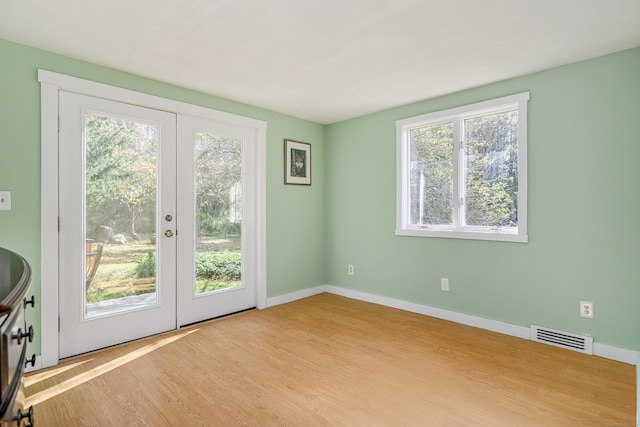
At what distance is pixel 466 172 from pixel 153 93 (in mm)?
3068

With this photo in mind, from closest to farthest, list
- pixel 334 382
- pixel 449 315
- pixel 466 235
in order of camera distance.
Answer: pixel 334 382, pixel 466 235, pixel 449 315

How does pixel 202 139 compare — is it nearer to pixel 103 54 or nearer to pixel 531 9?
pixel 103 54

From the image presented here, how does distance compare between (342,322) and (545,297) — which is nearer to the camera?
(545,297)

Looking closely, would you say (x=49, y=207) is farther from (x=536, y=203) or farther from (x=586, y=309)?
(x=586, y=309)

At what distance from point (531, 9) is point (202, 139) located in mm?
2849

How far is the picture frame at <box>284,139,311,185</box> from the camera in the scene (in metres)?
4.16

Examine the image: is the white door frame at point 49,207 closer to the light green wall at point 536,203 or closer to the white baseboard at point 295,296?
the light green wall at point 536,203

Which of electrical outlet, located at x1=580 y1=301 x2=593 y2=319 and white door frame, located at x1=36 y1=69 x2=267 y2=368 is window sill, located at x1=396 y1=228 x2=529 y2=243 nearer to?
electrical outlet, located at x1=580 y1=301 x2=593 y2=319

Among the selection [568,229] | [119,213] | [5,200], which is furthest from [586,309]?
[5,200]

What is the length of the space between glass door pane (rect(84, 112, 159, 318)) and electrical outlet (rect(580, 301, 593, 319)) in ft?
11.9

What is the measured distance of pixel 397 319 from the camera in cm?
350

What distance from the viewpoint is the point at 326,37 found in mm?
2289

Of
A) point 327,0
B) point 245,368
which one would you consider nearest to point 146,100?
point 327,0

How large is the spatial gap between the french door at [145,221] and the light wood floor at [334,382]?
0.30 m
